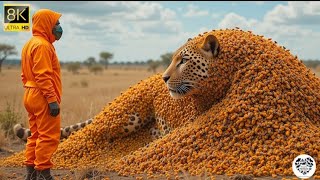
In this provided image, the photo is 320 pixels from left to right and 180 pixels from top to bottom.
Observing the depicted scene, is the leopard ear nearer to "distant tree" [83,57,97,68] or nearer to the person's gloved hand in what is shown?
the person's gloved hand

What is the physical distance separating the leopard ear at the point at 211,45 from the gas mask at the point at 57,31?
1592mm

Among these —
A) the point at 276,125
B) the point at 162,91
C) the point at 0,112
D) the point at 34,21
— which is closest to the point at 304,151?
the point at 276,125

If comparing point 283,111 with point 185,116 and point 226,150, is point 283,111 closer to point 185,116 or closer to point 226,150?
point 226,150

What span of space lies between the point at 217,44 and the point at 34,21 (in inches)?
79.2

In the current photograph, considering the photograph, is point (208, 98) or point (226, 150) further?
point (208, 98)

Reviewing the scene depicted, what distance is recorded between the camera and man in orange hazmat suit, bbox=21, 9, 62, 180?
5.00 meters

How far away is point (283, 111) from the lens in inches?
215

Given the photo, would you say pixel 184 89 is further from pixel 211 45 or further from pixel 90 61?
pixel 90 61

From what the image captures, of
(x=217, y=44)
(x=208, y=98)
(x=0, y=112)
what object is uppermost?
(x=217, y=44)
